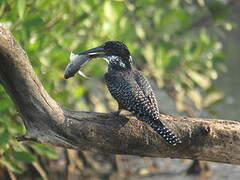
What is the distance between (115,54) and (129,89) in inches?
16.0

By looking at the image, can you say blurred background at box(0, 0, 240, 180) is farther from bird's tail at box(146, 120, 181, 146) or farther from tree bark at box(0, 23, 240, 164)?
bird's tail at box(146, 120, 181, 146)

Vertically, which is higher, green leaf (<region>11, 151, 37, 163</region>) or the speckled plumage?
the speckled plumage

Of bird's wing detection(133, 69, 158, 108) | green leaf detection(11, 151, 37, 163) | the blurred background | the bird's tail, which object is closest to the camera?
the bird's tail

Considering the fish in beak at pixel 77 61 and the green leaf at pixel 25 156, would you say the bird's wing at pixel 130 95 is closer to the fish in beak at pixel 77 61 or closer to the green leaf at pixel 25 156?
the fish in beak at pixel 77 61

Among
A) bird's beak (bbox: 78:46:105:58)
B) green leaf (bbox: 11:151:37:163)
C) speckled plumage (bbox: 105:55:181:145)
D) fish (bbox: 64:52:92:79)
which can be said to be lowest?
green leaf (bbox: 11:151:37:163)

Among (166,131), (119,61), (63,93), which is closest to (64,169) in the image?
(63,93)

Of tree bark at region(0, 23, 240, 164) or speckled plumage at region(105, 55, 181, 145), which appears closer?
tree bark at region(0, 23, 240, 164)

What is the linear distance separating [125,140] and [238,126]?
0.83 metres

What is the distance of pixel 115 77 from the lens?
208 inches

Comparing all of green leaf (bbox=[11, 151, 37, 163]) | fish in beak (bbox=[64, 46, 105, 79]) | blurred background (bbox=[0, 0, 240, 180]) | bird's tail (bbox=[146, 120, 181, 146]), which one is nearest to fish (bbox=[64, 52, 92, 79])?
fish in beak (bbox=[64, 46, 105, 79])

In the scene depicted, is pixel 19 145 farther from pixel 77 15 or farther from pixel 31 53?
pixel 77 15

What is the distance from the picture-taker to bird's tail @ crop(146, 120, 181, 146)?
4750 mm

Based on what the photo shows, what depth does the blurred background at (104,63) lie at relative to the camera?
6.83 m

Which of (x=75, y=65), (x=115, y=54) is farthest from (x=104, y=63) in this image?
(x=75, y=65)
